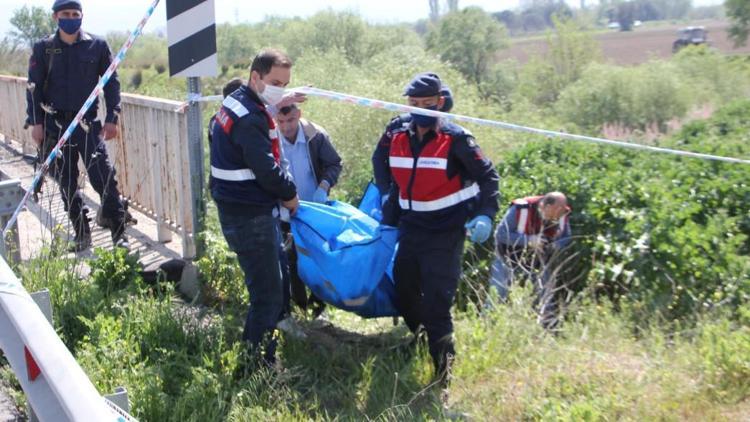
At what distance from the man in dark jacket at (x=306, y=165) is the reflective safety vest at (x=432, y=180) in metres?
0.98

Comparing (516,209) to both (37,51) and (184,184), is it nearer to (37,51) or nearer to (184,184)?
(184,184)

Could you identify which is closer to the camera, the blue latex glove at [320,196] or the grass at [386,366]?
the grass at [386,366]

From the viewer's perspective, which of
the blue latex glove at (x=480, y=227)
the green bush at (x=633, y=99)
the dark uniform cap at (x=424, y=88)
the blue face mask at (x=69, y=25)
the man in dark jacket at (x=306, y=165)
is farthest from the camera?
the green bush at (x=633, y=99)

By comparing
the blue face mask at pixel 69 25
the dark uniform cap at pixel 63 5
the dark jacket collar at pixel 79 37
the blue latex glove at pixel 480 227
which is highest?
the dark uniform cap at pixel 63 5

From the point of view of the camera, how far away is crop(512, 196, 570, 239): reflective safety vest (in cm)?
643


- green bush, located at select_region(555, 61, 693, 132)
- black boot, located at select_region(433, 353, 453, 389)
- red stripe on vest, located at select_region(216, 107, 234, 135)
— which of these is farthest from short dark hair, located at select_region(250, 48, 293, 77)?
green bush, located at select_region(555, 61, 693, 132)

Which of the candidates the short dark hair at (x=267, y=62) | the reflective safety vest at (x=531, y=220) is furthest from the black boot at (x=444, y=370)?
the reflective safety vest at (x=531, y=220)

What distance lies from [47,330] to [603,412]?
2344 millimetres

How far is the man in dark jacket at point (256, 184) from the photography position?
4.20 meters

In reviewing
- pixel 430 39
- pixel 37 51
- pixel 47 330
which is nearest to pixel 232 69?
pixel 430 39

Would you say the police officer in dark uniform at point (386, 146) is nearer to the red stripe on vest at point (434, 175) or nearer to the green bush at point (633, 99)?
the red stripe on vest at point (434, 175)

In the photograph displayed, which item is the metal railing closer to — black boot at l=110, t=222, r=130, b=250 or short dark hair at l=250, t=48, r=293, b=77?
black boot at l=110, t=222, r=130, b=250

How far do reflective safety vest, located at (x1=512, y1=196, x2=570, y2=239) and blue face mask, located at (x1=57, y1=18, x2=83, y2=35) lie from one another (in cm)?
350

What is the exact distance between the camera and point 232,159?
4301mm
